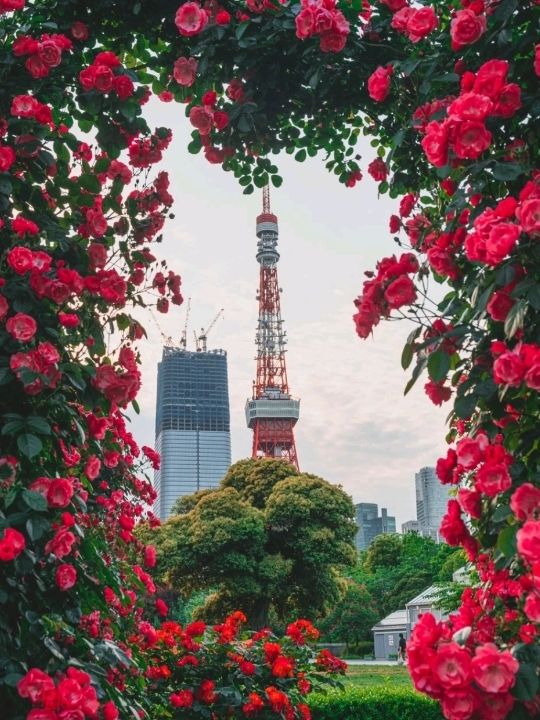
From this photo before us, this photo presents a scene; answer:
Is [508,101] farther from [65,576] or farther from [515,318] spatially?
[65,576]

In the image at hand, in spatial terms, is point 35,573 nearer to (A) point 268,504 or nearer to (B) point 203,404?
(A) point 268,504

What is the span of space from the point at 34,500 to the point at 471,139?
5.11 feet

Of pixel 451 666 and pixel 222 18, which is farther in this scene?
pixel 222 18

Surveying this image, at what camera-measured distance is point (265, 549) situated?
19.7 metres

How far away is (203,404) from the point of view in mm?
113688

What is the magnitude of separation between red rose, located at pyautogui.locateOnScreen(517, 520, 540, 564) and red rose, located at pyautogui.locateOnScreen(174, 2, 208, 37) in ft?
7.79

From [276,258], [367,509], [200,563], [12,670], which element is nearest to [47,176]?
[12,670]

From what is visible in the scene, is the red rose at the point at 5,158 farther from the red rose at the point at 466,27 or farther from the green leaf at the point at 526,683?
the green leaf at the point at 526,683

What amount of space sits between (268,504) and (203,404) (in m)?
94.0

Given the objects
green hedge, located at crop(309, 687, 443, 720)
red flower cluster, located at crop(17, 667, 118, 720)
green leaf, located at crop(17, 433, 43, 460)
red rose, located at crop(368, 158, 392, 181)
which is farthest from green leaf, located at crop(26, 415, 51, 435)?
green hedge, located at crop(309, 687, 443, 720)

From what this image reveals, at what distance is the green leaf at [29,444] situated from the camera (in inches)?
84.9

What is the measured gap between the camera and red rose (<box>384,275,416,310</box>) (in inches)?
83.3

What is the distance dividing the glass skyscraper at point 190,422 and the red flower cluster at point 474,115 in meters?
109

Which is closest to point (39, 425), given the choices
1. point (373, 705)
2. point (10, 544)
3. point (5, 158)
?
point (10, 544)
